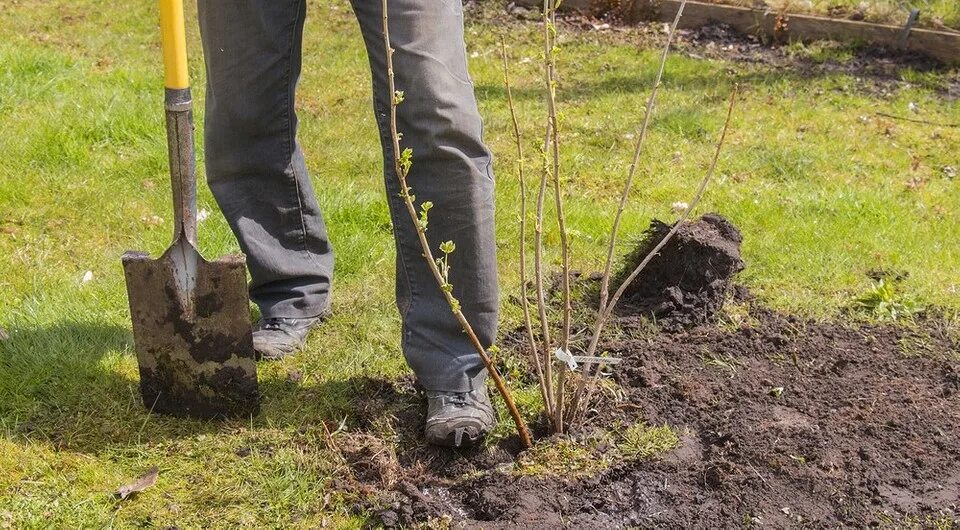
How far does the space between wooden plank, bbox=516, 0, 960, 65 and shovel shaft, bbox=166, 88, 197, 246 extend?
4915 millimetres

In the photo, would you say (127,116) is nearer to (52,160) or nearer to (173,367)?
(52,160)

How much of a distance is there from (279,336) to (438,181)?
0.92 m

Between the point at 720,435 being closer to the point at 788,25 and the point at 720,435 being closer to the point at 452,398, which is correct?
the point at 452,398

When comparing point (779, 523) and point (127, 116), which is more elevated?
point (127, 116)

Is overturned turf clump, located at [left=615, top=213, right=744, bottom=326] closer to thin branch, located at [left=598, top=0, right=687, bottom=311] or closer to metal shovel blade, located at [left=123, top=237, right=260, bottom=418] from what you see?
thin branch, located at [left=598, top=0, right=687, bottom=311]

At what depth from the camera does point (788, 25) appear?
678cm

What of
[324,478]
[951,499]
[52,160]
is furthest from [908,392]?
[52,160]

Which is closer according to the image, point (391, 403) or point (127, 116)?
point (391, 403)

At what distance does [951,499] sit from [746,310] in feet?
3.62

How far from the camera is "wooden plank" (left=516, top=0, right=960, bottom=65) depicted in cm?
643

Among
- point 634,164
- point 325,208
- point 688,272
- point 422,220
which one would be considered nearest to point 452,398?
point 422,220

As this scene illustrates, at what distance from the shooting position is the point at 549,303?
3680mm

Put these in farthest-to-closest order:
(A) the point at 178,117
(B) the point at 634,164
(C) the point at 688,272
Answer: (C) the point at 688,272, (A) the point at 178,117, (B) the point at 634,164

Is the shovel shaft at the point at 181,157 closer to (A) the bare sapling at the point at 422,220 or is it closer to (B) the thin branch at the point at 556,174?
(A) the bare sapling at the point at 422,220
